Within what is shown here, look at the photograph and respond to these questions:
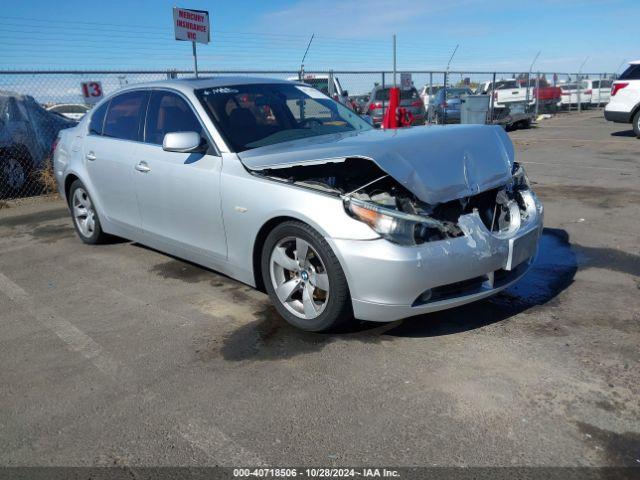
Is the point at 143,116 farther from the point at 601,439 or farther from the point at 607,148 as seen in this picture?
the point at 607,148

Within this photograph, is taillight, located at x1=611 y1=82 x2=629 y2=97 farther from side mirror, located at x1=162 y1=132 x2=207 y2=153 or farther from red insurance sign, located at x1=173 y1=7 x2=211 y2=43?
side mirror, located at x1=162 y1=132 x2=207 y2=153

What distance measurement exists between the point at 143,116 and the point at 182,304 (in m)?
1.83

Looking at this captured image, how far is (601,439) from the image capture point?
96.8 inches

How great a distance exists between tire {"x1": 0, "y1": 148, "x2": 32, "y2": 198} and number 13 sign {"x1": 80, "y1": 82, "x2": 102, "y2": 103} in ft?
5.30

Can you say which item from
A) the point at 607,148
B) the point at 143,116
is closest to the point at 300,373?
the point at 143,116

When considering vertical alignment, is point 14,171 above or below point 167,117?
below

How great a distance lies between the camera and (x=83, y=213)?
6000 mm

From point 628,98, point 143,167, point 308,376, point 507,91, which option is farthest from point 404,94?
point 308,376

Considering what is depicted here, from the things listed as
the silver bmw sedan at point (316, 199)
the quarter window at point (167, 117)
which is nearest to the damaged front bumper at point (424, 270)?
the silver bmw sedan at point (316, 199)

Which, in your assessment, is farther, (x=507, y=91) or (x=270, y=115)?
(x=507, y=91)

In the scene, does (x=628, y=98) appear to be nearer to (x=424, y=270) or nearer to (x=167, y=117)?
(x=167, y=117)

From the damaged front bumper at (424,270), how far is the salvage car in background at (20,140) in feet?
26.0

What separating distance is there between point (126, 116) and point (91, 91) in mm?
5841

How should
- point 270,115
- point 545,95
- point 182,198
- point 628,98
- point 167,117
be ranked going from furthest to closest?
point 545,95 → point 628,98 → point 167,117 → point 270,115 → point 182,198
